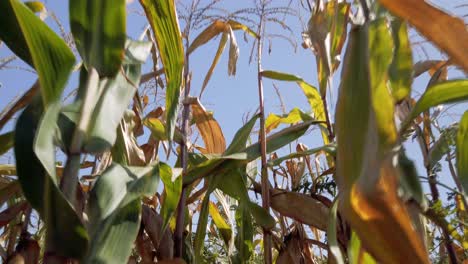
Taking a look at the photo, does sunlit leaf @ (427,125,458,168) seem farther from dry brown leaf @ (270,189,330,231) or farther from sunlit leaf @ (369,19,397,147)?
sunlit leaf @ (369,19,397,147)

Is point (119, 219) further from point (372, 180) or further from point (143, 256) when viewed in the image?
point (372, 180)

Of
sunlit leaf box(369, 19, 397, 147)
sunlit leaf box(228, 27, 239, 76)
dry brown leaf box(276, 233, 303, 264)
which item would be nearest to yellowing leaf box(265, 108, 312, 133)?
sunlit leaf box(228, 27, 239, 76)

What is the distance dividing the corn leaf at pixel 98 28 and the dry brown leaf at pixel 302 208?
66 centimetres

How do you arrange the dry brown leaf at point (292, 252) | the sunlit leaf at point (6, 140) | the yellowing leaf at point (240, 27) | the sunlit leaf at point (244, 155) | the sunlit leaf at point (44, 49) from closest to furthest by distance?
1. the sunlit leaf at point (44, 49)
2. the sunlit leaf at point (6, 140)
3. the sunlit leaf at point (244, 155)
4. the dry brown leaf at point (292, 252)
5. the yellowing leaf at point (240, 27)

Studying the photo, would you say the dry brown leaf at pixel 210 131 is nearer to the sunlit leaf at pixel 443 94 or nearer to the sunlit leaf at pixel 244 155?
the sunlit leaf at pixel 244 155

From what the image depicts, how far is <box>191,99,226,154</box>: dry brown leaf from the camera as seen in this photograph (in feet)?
5.51

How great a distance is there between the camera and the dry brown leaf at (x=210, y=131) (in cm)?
168

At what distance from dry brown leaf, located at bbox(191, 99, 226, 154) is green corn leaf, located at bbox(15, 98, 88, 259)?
83 cm

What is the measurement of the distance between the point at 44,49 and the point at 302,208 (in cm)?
79

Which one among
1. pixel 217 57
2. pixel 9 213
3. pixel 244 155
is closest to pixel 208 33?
pixel 217 57

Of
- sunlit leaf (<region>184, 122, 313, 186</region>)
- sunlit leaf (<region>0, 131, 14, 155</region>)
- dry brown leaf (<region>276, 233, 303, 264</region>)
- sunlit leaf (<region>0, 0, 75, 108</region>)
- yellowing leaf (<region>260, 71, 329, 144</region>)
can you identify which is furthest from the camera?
yellowing leaf (<region>260, 71, 329, 144</region>)

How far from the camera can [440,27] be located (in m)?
0.66

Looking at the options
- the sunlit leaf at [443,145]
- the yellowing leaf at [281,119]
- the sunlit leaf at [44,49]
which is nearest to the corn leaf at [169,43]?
the sunlit leaf at [44,49]

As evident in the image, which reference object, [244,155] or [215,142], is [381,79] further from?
[215,142]
